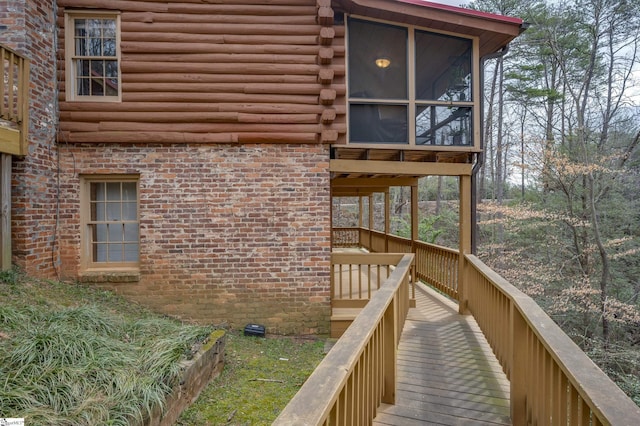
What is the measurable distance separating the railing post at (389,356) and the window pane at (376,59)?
4.14 meters

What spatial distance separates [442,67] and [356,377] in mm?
5910

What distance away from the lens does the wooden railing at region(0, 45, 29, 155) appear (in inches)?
179

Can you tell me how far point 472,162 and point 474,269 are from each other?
2.06 m

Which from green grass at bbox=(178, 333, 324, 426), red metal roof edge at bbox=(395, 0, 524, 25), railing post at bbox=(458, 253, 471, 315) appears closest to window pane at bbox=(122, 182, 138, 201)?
green grass at bbox=(178, 333, 324, 426)

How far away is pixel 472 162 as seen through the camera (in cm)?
630

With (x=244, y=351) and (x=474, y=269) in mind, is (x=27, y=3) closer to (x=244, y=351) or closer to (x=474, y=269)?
(x=244, y=351)

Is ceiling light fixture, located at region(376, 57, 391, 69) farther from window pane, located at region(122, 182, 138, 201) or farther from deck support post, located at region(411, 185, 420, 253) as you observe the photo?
window pane, located at region(122, 182, 138, 201)

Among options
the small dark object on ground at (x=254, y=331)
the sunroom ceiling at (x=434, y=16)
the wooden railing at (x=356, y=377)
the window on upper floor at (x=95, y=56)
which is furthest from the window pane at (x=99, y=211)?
the sunroom ceiling at (x=434, y=16)

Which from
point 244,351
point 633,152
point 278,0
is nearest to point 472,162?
point 278,0

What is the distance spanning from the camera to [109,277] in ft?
19.0

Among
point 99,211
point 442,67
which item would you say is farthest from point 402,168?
point 99,211

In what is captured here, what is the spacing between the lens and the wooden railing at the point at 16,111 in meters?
4.56

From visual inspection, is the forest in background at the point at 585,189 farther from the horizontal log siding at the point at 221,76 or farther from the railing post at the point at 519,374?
the horizontal log siding at the point at 221,76

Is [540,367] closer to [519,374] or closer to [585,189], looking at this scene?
[519,374]
